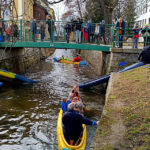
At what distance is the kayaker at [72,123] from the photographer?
18.6 ft

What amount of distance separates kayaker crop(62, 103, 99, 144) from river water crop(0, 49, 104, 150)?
83 cm

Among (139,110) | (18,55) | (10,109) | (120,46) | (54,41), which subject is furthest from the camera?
(18,55)

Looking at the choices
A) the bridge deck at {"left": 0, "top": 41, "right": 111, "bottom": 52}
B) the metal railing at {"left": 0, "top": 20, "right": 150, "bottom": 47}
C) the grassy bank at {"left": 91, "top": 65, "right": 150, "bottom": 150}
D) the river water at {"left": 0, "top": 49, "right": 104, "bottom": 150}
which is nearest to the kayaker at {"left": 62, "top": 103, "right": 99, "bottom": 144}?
the grassy bank at {"left": 91, "top": 65, "right": 150, "bottom": 150}

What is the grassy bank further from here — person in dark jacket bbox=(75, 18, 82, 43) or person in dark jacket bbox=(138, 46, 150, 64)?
person in dark jacket bbox=(75, 18, 82, 43)

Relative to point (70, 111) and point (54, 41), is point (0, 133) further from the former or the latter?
point (54, 41)

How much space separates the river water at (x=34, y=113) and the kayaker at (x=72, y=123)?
83 cm

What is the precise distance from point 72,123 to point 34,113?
4261 millimetres

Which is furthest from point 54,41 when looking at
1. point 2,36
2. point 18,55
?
point 18,55

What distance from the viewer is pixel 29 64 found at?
80.0 feet

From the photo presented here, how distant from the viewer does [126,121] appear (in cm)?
545

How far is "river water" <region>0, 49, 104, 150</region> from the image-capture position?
7.21 metres

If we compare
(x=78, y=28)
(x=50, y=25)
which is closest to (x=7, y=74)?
(x=50, y=25)

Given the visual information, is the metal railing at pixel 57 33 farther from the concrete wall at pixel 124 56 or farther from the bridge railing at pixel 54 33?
the concrete wall at pixel 124 56

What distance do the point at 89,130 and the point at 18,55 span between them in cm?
1404
